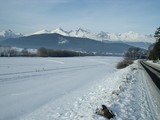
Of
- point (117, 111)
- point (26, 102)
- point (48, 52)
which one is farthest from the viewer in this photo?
point (48, 52)

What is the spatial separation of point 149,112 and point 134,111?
0.69 metres

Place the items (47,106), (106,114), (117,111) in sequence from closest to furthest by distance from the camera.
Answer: (106,114) < (117,111) < (47,106)

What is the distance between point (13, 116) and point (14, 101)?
3275mm

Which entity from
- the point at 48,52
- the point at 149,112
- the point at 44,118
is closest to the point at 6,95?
the point at 44,118

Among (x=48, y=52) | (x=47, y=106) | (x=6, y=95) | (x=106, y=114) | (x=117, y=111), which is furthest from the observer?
(x=48, y=52)

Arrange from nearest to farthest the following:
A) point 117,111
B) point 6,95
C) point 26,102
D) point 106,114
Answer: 1. point 106,114
2. point 117,111
3. point 26,102
4. point 6,95

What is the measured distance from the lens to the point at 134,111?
10.8 meters

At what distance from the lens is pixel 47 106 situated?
41.3 ft

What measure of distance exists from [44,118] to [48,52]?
130m

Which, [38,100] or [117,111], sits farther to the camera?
[38,100]

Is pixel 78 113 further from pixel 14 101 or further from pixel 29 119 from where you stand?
pixel 14 101

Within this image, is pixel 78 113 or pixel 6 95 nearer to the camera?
pixel 78 113

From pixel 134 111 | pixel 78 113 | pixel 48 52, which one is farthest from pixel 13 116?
pixel 48 52

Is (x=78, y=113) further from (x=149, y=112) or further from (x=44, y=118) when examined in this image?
(x=149, y=112)
